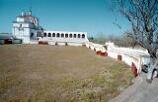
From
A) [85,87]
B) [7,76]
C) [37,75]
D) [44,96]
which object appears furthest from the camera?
[37,75]

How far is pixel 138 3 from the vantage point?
65.4 feet

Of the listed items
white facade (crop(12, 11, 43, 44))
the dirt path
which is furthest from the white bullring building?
the dirt path

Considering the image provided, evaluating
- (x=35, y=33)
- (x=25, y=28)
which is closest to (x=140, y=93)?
(x=25, y=28)

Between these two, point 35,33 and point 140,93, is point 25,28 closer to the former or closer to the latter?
point 35,33

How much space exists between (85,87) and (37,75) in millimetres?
5366

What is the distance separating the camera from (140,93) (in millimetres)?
15883

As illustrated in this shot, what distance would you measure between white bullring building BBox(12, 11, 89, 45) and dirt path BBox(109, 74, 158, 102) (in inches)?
2774

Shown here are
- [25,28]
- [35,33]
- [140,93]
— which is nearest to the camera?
[140,93]

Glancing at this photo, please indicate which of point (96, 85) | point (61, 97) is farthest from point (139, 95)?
point (61, 97)

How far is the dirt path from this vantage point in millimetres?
14398

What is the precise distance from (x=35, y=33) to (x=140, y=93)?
92.5 metres

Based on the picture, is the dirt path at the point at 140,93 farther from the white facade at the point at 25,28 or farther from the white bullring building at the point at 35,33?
the white facade at the point at 25,28

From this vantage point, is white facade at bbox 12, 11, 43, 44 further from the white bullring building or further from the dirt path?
the dirt path

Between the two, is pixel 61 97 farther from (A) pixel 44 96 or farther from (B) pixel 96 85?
(B) pixel 96 85
